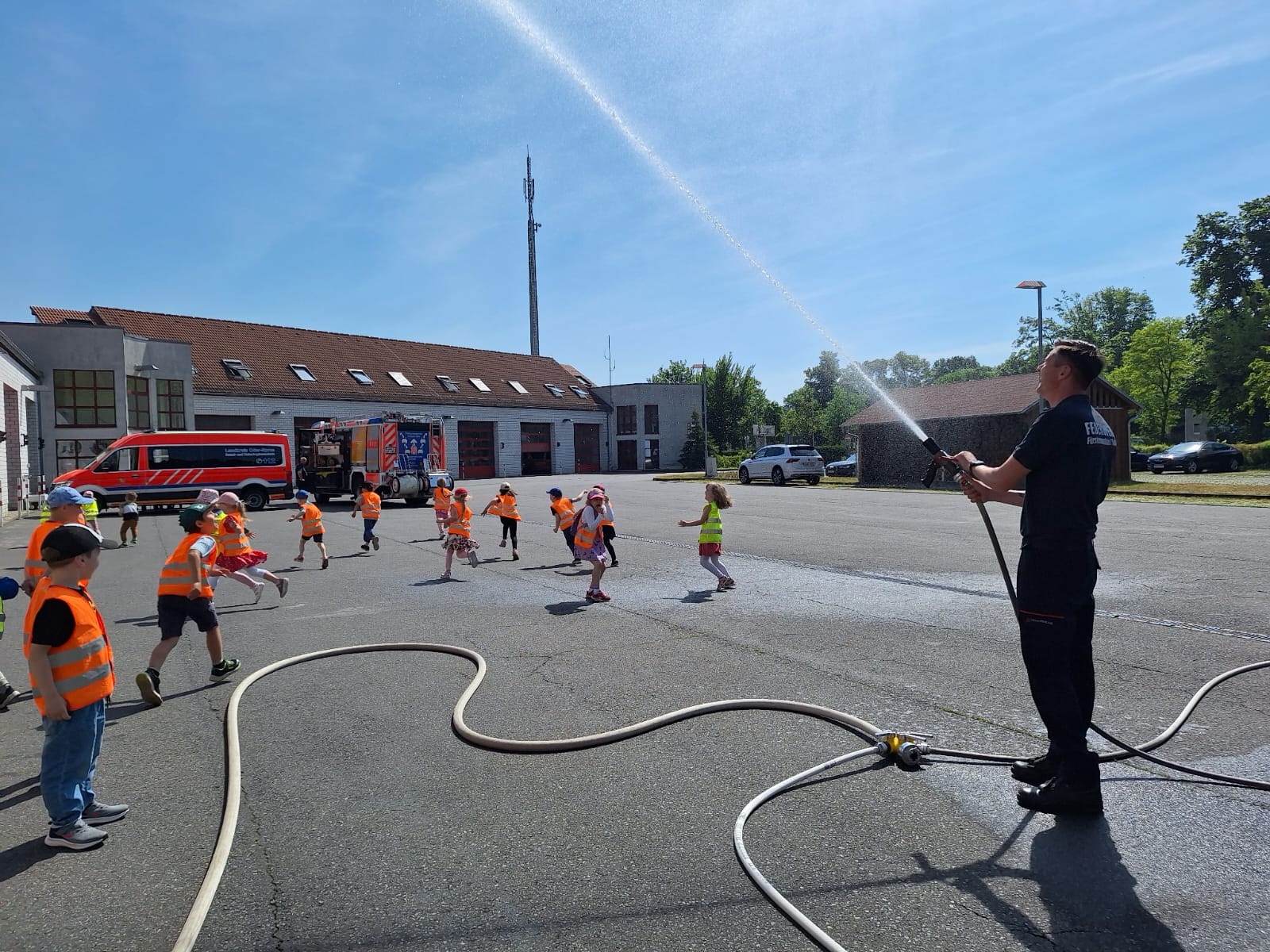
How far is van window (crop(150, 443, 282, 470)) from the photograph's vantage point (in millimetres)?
25359

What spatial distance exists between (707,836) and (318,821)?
5.51 feet

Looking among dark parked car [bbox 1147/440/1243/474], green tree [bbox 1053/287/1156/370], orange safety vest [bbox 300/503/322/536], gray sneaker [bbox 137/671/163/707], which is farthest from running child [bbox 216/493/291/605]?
green tree [bbox 1053/287/1156/370]

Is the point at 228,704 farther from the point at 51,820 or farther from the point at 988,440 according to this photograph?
the point at 988,440

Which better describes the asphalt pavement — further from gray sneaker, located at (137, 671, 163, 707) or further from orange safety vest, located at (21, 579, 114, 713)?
orange safety vest, located at (21, 579, 114, 713)

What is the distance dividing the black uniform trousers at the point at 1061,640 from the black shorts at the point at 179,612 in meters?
5.19

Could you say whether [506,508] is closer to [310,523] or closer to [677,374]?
[310,523]

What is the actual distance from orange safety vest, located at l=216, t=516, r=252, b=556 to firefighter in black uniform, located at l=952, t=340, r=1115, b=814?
7.59 m

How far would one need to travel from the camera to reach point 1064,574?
11.8 feet

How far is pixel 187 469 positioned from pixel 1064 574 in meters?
26.9

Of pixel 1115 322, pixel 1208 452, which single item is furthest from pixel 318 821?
pixel 1115 322

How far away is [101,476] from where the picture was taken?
24.4m

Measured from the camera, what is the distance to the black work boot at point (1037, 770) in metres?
3.72

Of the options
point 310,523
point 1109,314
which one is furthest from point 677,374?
point 310,523

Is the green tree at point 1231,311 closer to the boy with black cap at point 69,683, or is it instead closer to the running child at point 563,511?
the running child at point 563,511
